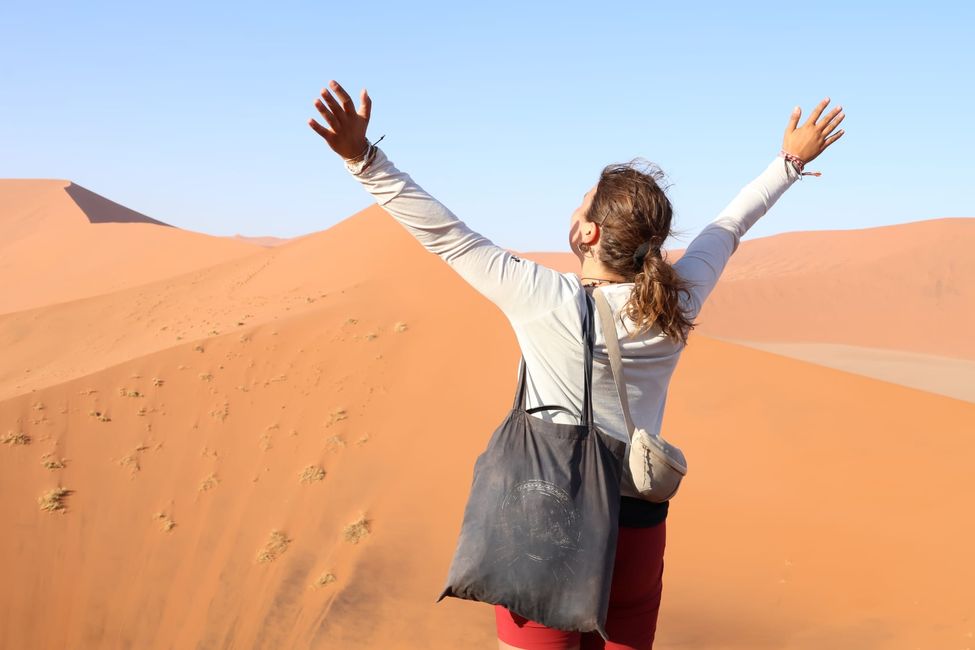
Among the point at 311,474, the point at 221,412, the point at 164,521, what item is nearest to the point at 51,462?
the point at 164,521

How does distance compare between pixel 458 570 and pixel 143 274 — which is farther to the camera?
pixel 143 274

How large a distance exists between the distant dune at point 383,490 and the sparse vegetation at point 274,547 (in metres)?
0.02

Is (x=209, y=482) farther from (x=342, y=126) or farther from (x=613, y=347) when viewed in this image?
(x=613, y=347)

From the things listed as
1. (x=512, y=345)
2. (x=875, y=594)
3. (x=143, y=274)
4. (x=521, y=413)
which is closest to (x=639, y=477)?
(x=521, y=413)

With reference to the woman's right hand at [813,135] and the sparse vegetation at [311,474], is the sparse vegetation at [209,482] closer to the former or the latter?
the sparse vegetation at [311,474]

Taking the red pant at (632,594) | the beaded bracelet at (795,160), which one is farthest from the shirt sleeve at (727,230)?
the red pant at (632,594)

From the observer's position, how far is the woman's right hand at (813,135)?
8.41 ft

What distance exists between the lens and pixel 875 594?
672 centimetres

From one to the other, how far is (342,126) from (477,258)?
44cm

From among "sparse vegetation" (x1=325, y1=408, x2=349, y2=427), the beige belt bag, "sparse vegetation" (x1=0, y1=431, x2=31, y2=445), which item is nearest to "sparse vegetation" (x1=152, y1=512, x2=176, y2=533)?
"sparse vegetation" (x1=0, y1=431, x2=31, y2=445)

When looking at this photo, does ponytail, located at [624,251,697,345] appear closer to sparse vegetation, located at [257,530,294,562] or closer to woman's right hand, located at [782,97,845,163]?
woman's right hand, located at [782,97,845,163]

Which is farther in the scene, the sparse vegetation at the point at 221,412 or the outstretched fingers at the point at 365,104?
the sparse vegetation at the point at 221,412

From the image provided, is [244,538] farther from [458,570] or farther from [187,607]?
[458,570]

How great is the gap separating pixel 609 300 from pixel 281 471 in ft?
25.0
